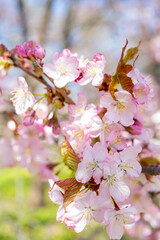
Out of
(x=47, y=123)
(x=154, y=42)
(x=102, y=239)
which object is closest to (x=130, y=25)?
(x=154, y=42)

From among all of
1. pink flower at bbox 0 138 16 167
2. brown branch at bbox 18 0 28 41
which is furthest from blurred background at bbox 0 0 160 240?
pink flower at bbox 0 138 16 167

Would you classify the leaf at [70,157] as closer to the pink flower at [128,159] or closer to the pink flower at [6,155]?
the pink flower at [128,159]

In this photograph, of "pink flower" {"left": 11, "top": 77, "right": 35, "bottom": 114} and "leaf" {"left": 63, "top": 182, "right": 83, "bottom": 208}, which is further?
"pink flower" {"left": 11, "top": 77, "right": 35, "bottom": 114}

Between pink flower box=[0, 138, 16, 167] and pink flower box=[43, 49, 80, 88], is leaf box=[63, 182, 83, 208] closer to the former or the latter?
pink flower box=[43, 49, 80, 88]

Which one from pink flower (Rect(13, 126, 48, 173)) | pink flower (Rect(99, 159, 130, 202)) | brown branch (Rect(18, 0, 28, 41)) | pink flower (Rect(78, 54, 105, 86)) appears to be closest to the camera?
pink flower (Rect(99, 159, 130, 202))

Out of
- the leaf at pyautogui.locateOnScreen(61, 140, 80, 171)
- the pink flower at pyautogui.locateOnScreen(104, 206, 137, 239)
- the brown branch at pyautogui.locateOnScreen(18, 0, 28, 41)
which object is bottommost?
the pink flower at pyautogui.locateOnScreen(104, 206, 137, 239)

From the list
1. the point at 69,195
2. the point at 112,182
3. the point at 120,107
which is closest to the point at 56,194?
the point at 69,195

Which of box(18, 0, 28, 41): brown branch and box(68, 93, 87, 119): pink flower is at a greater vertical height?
box(18, 0, 28, 41): brown branch

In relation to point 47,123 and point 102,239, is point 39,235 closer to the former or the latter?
point 102,239
